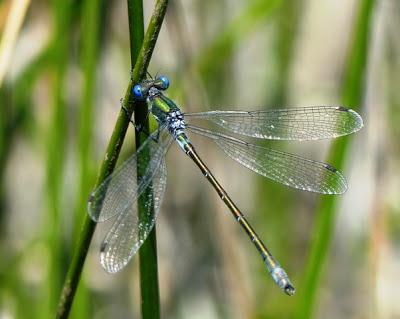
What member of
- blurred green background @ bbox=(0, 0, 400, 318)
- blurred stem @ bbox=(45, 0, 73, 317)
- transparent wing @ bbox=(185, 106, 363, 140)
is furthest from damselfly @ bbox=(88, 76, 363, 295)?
blurred green background @ bbox=(0, 0, 400, 318)

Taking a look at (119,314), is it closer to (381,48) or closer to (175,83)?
(175,83)

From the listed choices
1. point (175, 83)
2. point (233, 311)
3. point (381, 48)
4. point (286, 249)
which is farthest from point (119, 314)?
point (381, 48)

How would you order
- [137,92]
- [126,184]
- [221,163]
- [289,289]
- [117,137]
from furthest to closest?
[221,163] < [289,289] < [126,184] < [137,92] < [117,137]

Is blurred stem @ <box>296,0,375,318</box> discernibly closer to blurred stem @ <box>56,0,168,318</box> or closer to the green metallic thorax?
the green metallic thorax

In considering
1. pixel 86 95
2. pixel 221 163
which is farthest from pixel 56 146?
pixel 221 163

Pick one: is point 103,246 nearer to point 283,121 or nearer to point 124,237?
point 124,237

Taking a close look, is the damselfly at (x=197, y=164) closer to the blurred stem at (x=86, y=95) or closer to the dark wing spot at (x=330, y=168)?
the dark wing spot at (x=330, y=168)
